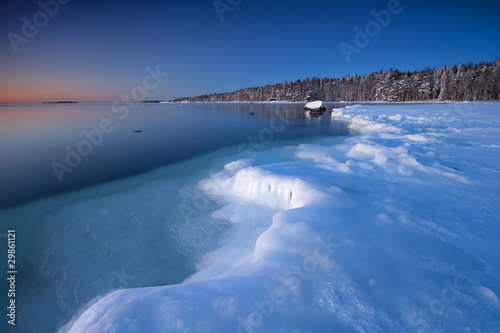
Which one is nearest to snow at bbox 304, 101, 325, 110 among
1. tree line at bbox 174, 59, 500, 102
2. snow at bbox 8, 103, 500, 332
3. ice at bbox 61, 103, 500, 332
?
snow at bbox 8, 103, 500, 332

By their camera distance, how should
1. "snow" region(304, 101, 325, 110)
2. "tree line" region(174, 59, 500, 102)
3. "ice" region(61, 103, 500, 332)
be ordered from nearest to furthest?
"ice" region(61, 103, 500, 332)
"snow" region(304, 101, 325, 110)
"tree line" region(174, 59, 500, 102)

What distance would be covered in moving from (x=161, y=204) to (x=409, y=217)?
20.6ft

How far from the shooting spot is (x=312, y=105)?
143 feet

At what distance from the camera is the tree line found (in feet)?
196

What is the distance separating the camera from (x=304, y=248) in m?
2.95

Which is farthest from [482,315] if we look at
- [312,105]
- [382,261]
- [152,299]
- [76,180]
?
[312,105]

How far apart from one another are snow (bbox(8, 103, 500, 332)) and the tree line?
7879 cm

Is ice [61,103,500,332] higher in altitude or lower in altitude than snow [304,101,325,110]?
lower

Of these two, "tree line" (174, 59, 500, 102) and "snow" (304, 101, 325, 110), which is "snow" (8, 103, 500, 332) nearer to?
"snow" (304, 101, 325, 110)

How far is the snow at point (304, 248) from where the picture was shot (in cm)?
204

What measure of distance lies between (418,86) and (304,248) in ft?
307

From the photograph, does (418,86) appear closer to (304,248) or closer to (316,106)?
(316,106)

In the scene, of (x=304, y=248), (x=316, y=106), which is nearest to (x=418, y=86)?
(x=316, y=106)

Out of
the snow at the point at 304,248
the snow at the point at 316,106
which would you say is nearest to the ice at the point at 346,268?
the snow at the point at 304,248
